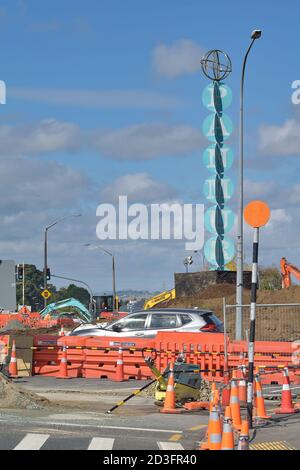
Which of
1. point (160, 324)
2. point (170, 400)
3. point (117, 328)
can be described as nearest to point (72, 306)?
point (117, 328)

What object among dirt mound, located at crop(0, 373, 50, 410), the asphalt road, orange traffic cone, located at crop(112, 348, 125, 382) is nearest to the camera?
the asphalt road

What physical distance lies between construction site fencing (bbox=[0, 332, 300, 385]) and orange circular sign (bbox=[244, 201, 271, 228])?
7436 mm

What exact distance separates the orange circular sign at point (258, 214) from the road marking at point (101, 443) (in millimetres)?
4103

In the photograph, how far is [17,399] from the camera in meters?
15.6

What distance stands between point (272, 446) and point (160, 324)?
42.8 ft

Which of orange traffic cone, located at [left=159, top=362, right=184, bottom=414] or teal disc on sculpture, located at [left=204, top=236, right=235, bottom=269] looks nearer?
orange traffic cone, located at [left=159, top=362, right=184, bottom=414]

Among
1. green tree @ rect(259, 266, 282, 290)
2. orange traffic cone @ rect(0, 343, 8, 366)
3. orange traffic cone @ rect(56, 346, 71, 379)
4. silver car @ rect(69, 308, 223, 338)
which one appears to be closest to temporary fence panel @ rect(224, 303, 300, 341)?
silver car @ rect(69, 308, 223, 338)

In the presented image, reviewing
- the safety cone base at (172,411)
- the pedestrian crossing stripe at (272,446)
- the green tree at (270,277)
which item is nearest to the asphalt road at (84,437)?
the pedestrian crossing stripe at (272,446)

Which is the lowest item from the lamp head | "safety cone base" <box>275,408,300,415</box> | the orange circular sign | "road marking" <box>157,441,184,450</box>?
"safety cone base" <box>275,408,300,415</box>

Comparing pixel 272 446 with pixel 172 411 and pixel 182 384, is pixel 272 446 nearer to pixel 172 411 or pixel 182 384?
pixel 172 411

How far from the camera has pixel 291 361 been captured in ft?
71.6

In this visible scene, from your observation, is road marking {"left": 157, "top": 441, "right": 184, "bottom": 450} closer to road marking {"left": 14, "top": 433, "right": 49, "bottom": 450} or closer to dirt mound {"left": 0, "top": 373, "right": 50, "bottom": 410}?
road marking {"left": 14, "top": 433, "right": 49, "bottom": 450}

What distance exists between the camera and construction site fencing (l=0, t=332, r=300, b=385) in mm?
22094
